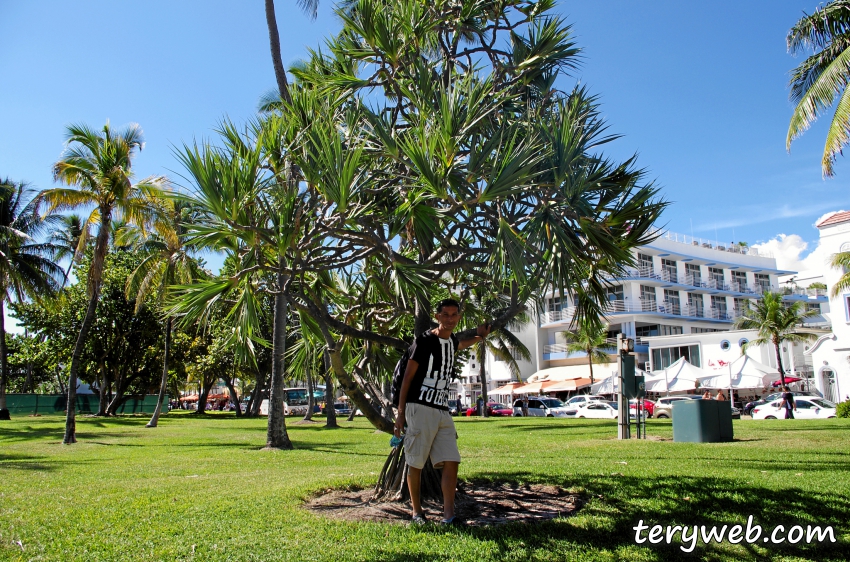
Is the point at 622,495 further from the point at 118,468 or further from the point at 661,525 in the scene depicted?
the point at 118,468

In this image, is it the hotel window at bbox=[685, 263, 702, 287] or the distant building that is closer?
the distant building

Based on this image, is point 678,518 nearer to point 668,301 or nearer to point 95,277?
point 95,277

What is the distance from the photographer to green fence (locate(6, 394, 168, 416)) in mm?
37781

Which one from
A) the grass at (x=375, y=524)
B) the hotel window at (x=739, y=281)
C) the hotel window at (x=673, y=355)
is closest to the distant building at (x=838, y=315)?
the hotel window at (x=673, y=355)

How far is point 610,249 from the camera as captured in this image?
531 cm

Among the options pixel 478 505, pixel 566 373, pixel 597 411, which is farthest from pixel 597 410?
pixel 478 505

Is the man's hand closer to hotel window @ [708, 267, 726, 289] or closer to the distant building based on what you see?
the distant building

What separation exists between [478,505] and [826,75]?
1260 cm

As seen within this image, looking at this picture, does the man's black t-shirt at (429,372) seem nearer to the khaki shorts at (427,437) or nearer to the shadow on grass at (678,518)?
the khaki shorts at (427,437)

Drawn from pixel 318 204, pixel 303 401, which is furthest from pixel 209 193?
pixel 303 401

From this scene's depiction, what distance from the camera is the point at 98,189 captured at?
18.0m

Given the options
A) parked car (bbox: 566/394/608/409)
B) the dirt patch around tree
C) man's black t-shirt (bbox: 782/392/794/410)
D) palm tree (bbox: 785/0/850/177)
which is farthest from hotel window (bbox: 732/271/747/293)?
the dirt patch around tree

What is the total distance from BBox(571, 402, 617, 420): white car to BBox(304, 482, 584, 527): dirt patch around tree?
2587 cm

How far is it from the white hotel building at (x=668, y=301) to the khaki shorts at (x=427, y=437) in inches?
1773
